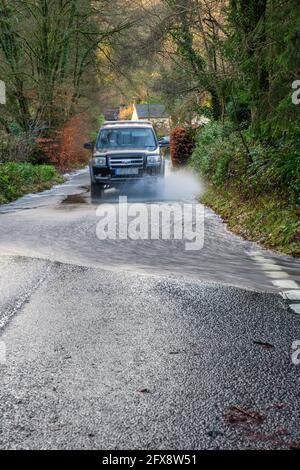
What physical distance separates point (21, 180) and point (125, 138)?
16.8 feet

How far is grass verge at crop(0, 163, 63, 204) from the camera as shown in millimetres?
18469

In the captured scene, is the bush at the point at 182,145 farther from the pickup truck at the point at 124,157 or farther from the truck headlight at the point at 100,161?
the truck headlight at the point at 100,161

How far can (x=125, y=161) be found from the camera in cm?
1762

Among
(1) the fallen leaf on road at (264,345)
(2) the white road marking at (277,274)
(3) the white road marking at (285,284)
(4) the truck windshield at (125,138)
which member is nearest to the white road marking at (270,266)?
(2) the white road marking at (277,274)

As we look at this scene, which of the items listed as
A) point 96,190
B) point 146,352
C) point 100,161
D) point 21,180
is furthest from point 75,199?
point 146,352

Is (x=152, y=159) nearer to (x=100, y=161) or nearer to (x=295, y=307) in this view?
(x=100, y=161)

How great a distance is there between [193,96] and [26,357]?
26.9m

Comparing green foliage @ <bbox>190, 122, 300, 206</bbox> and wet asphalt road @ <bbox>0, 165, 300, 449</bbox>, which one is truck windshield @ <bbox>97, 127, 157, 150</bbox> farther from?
wet asphalt road @ <bbox>0, 165, 300, 449</bbox>

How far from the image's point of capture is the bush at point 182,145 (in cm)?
3098

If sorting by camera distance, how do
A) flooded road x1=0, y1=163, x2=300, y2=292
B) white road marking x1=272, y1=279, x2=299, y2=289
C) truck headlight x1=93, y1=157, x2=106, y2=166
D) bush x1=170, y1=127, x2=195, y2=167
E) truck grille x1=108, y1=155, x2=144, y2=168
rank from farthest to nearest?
bush x1=170, y1=127, x2=195, y2=167
truck headlight x1=93, y1=157, x2=106, y2=166
truck grille x1=108, y1=155, x2=144, y2=168
flooded road x1=0, y1=163, x2=300, y2=292
white road marking x1=272, y1=279, x2=299, y2=289

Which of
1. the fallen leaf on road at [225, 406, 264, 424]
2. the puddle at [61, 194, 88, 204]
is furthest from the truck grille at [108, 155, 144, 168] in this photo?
the fallen leaf on road at [225, 406, 264, 424]

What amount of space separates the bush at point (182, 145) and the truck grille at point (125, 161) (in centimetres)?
1332

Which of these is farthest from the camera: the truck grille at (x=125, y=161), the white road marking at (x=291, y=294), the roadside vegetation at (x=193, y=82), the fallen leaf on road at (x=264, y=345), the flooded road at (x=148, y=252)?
the truck grille at (x=125, y=161)

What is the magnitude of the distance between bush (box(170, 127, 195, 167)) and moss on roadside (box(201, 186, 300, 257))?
1698 cm
